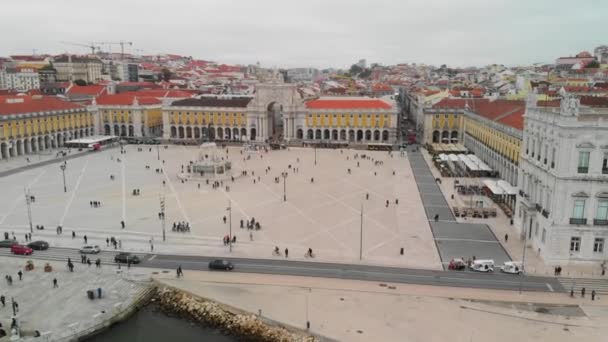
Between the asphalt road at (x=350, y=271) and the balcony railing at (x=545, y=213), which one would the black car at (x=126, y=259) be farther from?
the balcony railing at (x=545, y=213)

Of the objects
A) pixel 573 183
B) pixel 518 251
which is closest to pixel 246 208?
pixel 518 251

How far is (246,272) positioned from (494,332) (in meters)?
15.0

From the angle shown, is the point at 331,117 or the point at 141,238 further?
the point at 331,117

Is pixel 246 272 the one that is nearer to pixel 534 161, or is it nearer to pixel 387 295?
pixel 387 295

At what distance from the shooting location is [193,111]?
101875 millimetres

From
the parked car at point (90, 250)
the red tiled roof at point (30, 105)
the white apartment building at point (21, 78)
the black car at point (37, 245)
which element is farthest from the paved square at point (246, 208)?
the white apartment building at point (21, 78)

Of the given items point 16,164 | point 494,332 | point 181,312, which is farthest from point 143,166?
point 494,332

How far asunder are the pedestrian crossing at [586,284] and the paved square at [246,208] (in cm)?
760

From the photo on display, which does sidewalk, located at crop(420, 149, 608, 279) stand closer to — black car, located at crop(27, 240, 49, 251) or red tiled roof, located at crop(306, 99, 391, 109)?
black car, located at crop(27, 240, 49, 251)

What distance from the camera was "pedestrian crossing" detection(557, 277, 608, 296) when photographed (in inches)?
1155

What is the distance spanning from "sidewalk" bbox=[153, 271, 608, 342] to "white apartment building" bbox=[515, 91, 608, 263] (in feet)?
18.4

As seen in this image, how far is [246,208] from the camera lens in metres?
47.5

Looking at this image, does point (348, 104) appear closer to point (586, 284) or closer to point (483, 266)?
point (483, 266)

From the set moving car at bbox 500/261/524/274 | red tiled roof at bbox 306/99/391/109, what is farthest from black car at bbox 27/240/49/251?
red tiled roof at bbox 306/99/391/109
